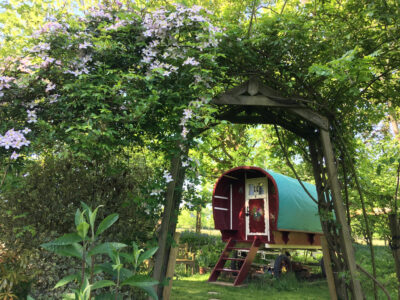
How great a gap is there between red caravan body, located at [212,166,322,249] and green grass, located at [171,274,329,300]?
0.92 metres

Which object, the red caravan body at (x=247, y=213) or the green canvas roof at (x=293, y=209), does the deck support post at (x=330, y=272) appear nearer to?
the green canvas roof at (x=293, y=209)

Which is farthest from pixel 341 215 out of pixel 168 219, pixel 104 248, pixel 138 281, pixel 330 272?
pixel 104 248

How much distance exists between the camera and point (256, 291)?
6.70 m

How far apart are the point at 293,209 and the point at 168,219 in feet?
15.7

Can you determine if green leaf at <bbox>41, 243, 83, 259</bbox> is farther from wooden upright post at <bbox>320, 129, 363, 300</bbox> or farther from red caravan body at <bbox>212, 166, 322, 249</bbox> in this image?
red caravan body at <bbox>212, 166, 322, 249</bbox>

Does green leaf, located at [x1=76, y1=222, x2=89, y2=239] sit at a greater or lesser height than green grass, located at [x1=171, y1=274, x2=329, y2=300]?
greater

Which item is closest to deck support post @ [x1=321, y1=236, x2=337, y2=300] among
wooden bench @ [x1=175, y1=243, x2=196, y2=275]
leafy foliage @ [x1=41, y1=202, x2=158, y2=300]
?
leafy foliage @ [x1=41, y1=202, x2=158, y2=300]

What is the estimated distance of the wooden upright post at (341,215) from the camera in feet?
12.0

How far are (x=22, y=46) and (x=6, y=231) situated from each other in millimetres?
2140

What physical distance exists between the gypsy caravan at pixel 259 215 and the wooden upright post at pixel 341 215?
11.0 ft

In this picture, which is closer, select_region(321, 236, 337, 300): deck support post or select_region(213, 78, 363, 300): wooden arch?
select_region(213, 78, 363, 300): wooden arch

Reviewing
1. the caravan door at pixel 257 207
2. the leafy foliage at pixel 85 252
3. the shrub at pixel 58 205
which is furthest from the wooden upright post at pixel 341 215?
the caravan door at pixel 257 207

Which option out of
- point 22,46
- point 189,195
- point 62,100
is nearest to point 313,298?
point 189,195

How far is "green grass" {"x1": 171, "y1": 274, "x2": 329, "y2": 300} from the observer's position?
604 centimetres
